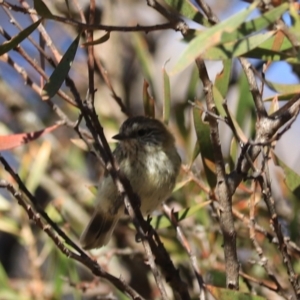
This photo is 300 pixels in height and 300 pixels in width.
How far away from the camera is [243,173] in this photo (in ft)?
4.80

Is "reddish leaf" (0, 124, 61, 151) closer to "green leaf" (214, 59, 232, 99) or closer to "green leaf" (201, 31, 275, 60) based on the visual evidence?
"green leaf" (214, 59, 232, 99)

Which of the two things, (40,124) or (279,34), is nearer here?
(279,34)

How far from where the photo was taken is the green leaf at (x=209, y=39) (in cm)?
94

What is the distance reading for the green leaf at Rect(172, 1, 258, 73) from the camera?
0.94 metres

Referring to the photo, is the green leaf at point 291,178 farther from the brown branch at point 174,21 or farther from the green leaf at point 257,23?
the green leaf at point 257,23

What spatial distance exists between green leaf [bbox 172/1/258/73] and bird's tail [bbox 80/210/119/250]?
1.74 m

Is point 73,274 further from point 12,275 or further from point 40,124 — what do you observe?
point 12,275

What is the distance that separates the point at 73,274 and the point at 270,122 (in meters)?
1.25

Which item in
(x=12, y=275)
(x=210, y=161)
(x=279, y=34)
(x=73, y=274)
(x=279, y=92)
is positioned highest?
(x=279, y=34)

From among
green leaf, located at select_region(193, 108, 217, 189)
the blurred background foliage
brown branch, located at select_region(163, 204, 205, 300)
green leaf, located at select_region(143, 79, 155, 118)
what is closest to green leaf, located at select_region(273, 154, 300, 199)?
the blurred background foliage

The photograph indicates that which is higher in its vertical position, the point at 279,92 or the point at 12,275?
the point at 279,92

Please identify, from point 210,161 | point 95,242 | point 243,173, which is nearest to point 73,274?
point 95,242

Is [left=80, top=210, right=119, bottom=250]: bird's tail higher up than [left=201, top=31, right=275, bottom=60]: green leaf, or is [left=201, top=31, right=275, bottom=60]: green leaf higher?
[left=201, top=31, right=275, bottom=60]: green leaf

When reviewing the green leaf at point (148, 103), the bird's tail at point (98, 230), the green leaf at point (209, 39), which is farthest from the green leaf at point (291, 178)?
the bird's tail at point (98, 230)
